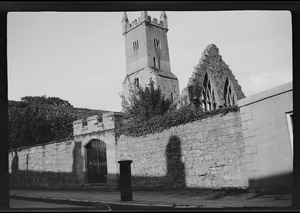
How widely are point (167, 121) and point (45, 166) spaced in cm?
843

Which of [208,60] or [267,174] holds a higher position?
[208,60]

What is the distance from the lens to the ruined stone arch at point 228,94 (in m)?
27.5

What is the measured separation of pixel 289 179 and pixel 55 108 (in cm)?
2721

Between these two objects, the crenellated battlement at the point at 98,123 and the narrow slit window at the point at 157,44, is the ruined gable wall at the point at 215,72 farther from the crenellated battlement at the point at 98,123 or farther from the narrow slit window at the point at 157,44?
the narrow slit window at the point at 157,44

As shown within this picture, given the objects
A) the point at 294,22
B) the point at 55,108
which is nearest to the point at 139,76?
the point at 55,108

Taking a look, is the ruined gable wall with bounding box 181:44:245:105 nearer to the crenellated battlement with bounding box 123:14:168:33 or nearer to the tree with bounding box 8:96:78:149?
the tree with bounding box 8:96:78:149

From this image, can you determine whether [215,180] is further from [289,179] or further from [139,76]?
[139,76]

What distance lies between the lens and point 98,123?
13.8 m

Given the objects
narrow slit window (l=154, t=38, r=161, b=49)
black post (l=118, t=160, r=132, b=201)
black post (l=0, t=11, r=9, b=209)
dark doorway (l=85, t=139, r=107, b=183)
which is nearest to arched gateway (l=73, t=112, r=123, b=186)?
dark doorway (l=85, t=139, r=107, b=183)

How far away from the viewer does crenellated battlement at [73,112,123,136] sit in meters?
13.3

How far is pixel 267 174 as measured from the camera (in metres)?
8.30

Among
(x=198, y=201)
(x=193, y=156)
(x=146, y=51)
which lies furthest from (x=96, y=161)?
(x=146, y=51)

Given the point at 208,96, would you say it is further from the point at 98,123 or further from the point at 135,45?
the point at 135,45

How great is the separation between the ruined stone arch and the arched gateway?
1624cm
